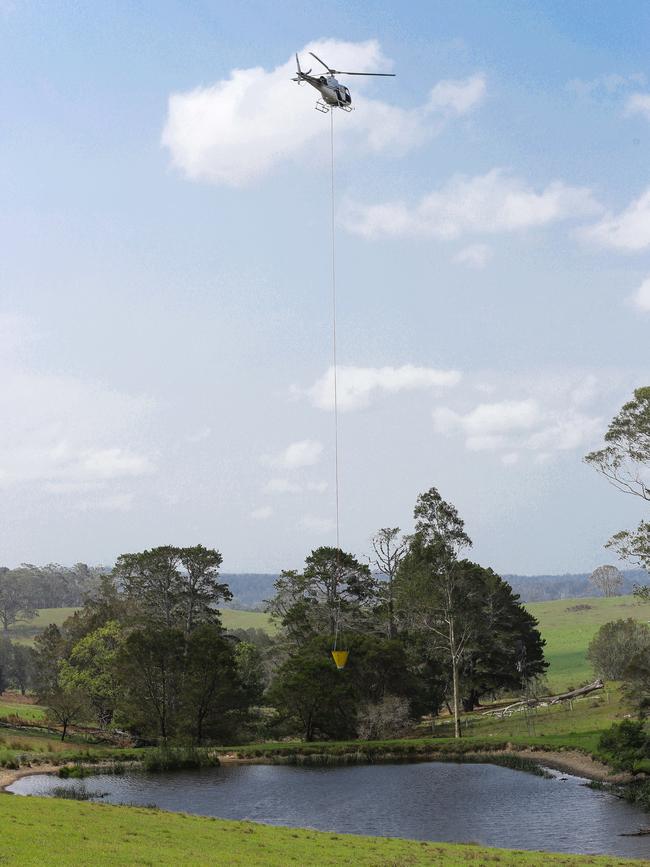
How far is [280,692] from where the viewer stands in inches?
2562

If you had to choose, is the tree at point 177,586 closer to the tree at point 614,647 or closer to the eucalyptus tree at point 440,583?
the eucalyptus tree at point 440,583

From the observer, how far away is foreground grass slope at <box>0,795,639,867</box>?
21938mm

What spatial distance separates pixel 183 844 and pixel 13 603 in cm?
16962

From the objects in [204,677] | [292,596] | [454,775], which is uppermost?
[292,596]

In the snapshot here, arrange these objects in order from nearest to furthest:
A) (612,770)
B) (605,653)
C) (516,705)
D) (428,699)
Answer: (612,770) → (428,699) → (516,705) → (605,653)

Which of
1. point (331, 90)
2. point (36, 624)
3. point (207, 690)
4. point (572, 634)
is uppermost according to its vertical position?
point (331, 90)

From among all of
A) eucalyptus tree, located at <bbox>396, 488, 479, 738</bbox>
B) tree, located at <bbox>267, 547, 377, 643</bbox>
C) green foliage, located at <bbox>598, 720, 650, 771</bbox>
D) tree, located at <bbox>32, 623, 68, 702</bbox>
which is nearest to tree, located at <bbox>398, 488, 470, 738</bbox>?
eucalyptus tree, located at <bbox>396, 488, 479, 738</bbox>

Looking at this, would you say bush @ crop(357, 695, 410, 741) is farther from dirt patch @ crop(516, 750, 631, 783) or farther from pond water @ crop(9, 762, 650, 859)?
dirt patch @ crop(516, 750, 631, 783)

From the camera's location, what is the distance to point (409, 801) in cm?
3978

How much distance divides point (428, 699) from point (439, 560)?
44.9 ft

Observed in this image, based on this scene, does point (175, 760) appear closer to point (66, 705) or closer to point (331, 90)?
point (66, 705)

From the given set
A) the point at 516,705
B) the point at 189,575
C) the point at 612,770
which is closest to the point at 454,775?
the point at 612,770

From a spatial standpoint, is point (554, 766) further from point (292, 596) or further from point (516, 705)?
point (292, 596)

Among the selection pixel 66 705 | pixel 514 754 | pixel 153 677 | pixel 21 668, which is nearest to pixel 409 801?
pixel 514 754
